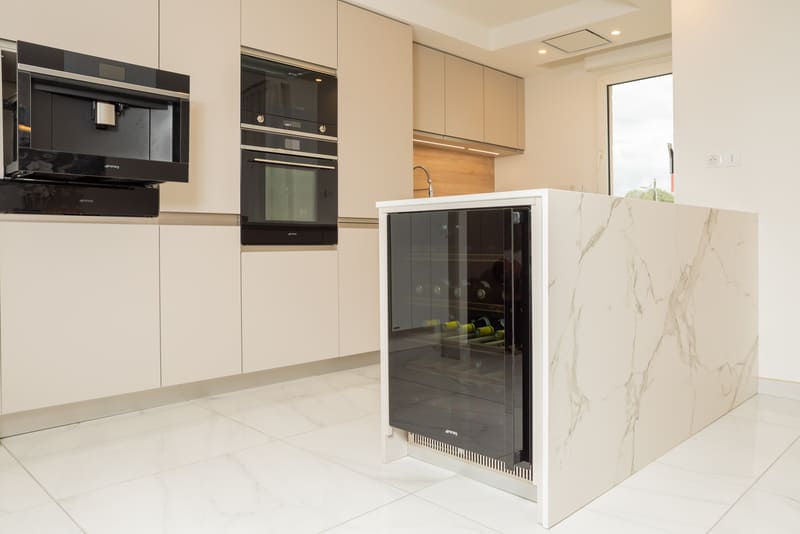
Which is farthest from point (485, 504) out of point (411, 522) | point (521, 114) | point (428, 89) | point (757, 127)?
point (521, 114)

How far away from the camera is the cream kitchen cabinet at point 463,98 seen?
4.57 meters

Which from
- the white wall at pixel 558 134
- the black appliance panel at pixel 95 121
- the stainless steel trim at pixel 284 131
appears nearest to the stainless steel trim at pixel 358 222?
the stainless steel trim at pixel 284 131

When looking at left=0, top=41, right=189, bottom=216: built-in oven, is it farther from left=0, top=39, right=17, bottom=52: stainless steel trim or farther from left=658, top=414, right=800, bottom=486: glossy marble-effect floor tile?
left=658, top=414, right=800, bottom=486: glossy marble-effect floor tile

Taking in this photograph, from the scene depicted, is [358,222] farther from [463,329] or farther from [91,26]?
[463,329]

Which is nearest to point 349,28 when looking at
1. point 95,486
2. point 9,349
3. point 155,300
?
point 155,300

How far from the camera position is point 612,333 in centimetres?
185

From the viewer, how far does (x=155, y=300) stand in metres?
2.76

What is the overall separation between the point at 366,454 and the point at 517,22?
3498mm

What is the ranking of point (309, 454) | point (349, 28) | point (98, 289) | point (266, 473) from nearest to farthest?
point (266, 473) < point (309, 454) < point (98, 289) < point (349, 28)

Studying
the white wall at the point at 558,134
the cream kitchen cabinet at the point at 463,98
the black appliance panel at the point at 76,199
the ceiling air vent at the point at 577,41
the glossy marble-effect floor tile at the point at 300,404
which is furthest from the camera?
the white wall at the point at 558,134

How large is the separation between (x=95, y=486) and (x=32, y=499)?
175mm

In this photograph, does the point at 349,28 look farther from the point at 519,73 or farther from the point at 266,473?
the point at 266,473

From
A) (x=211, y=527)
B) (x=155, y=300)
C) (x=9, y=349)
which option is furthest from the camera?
(x=155, y=300)

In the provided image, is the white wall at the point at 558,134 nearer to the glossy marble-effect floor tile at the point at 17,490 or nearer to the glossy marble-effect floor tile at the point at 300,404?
the glossy marble-effect floor tile at the point at 300,404
